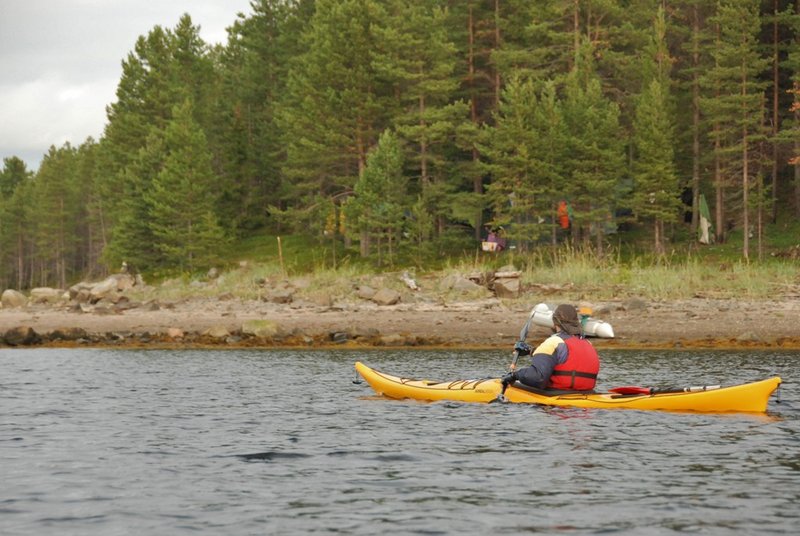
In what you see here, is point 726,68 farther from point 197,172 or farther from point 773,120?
point 197,172

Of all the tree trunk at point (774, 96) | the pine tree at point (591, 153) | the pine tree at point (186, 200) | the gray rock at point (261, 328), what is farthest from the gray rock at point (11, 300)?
the tree trunk at point (774, 96)

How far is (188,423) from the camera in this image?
14.0 m

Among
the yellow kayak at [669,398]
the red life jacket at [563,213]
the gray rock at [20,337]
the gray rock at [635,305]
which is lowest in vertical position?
the yellow kayak at [669,398]

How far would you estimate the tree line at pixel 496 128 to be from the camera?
1714 inches

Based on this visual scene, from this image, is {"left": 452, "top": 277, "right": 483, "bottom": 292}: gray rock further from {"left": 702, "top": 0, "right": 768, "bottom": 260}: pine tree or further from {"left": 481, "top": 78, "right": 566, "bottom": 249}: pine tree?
{"left": 702, "top": 0, "right": 768, "bottom": 260}: pine tree

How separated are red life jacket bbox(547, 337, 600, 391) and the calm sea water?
0.45 meters

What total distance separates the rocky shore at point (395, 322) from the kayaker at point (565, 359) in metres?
11.4

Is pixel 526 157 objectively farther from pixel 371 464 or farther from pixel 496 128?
pixel 371 464

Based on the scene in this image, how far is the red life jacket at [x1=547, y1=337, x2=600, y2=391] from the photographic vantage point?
1383 cm

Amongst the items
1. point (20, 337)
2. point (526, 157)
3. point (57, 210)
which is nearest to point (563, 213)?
point (526, 157)

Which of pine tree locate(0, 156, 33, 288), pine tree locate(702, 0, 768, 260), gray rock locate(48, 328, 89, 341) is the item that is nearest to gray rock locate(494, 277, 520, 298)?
gray rock locate(48, 328, 89, 341)

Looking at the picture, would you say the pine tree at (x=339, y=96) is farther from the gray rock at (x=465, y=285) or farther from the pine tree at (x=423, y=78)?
the gray rock at (x=465, y=285)

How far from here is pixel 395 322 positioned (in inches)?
1153

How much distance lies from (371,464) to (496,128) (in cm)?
3705
